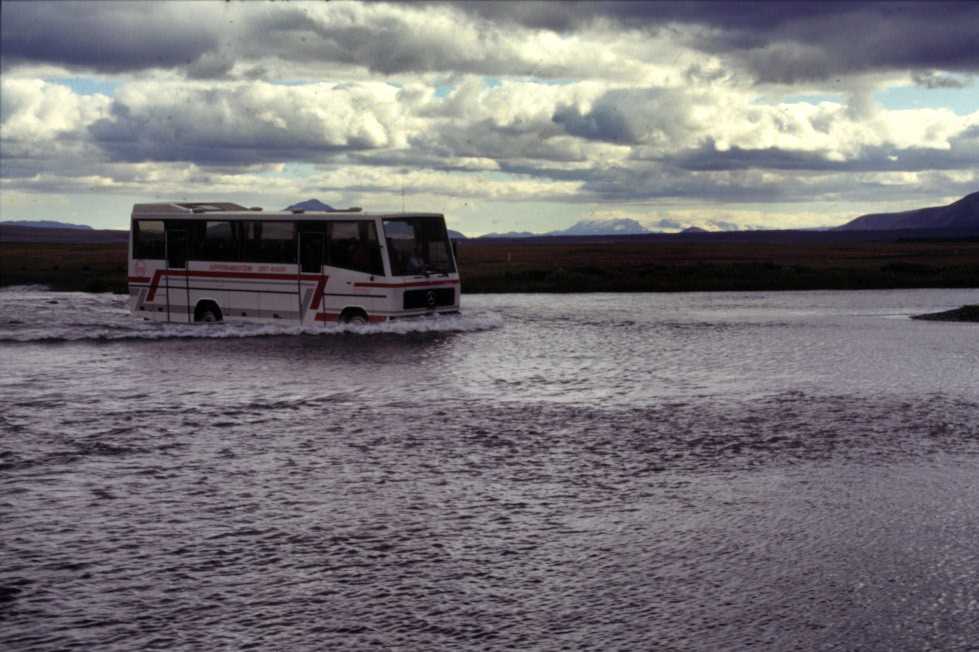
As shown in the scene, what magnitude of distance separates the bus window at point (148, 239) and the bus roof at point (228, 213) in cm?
21

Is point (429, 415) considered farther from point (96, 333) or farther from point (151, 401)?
point (96, 333)

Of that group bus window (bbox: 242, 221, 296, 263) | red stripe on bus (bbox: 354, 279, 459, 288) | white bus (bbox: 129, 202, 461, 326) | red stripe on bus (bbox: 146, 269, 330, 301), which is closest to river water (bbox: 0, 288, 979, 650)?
red stripe on bus (bbox: 354, 279, 459, 288)

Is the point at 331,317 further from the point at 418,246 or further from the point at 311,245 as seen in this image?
the point at 418,246

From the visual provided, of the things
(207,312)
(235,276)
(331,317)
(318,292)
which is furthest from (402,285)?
(207,312)

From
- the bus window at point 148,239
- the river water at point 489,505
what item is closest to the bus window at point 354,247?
the bus window at point 148,239

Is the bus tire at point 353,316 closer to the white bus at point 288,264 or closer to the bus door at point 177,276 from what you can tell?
the white bus at point 288,264

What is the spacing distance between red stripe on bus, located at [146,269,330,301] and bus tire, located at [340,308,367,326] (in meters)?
0.77

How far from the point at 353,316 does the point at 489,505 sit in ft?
62.5

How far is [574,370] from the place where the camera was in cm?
1991

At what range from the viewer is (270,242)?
93.6 feet

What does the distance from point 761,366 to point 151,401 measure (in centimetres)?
1063

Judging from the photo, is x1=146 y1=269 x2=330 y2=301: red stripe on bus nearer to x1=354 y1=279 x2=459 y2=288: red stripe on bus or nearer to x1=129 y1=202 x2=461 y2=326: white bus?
x1=129 y1=202 x2=461 y2=326: white bus

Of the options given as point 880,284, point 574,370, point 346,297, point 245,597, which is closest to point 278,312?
point 346,297

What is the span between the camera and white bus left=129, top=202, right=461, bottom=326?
27.4 metres
